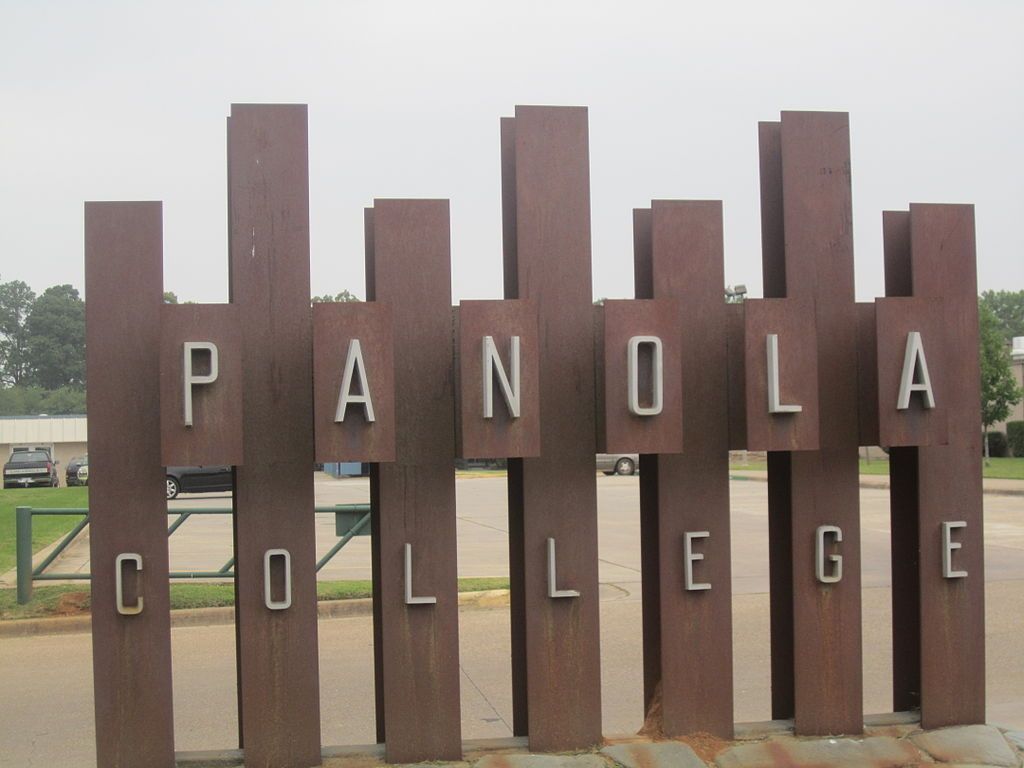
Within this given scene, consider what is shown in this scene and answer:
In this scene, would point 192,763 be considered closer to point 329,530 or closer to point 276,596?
point 276,596

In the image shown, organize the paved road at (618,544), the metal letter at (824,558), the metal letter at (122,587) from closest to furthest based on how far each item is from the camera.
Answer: the metal letter at (122,587), the metal letter at (824,558), the paved road at (618,544)

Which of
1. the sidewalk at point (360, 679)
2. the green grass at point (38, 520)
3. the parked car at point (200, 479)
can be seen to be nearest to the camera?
the sidewalk at point (360, 679)

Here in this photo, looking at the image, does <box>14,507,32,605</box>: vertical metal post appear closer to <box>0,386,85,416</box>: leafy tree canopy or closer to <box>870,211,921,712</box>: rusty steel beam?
<box>870,211,921,712</box>: rusty steel beam

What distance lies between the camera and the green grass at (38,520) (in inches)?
626

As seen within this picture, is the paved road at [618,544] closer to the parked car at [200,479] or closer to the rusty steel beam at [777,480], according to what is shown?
the parked car at [200,479]

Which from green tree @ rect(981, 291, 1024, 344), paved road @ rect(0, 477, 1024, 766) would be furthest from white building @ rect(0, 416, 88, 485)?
green tree @ rect(981, 291, 1024, 344)

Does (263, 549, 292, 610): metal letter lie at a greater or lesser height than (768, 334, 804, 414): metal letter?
lesser

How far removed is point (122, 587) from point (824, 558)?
133 inches

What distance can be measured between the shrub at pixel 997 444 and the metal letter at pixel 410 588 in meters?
47.0

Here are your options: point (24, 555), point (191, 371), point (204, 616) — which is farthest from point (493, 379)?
point (24, 555)

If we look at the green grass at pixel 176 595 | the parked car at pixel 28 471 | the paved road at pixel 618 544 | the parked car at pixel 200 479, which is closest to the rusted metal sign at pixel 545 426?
the green grass at pixel 176 595

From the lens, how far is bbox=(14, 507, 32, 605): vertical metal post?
36.0ft

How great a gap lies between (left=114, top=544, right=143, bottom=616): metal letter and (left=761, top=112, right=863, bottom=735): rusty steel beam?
3149mm

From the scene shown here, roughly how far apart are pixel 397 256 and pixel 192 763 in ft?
8.29
